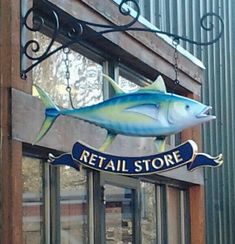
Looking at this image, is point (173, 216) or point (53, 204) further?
point (173, 216)

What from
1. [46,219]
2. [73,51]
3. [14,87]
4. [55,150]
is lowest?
[46,219]

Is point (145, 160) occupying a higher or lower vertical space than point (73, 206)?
higher

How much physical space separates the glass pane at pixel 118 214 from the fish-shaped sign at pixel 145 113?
6.04ft

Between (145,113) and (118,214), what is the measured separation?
2.42 m

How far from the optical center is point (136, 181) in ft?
22.8

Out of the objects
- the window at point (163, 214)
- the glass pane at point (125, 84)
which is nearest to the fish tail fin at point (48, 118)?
the glass pane at point (125, 84)

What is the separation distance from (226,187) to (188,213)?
12.7 ft

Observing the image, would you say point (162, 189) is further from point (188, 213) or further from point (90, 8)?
point (90, 8)

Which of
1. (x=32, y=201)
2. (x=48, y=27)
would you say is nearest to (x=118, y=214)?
(x=32, y=201)

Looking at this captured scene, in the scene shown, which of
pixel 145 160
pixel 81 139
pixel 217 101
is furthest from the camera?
pixel 217 101

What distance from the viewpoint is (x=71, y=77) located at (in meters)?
5.82

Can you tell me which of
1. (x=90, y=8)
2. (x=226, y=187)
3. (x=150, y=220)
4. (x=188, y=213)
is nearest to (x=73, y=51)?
(x=90, y=8)

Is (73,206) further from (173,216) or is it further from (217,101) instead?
(217,101)

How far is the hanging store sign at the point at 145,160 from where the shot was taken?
4.25 metres
